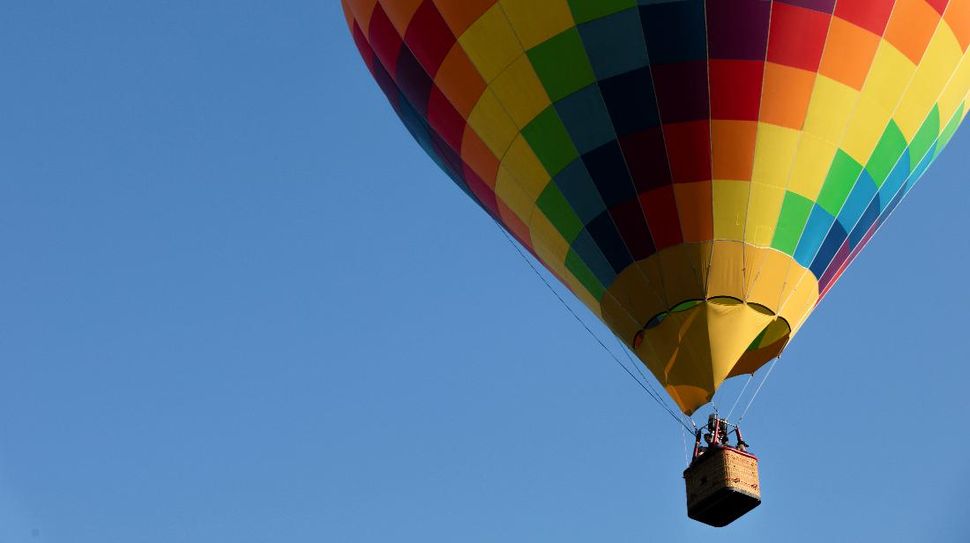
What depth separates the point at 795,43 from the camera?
42.2 ft

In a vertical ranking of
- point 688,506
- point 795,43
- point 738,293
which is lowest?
point 688,506

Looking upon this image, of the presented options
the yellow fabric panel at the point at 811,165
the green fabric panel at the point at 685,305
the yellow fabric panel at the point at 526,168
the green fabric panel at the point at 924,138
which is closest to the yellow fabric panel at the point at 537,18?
the yellow fabric panel at the point at 526,168

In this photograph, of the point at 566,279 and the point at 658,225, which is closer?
the point at 658,225

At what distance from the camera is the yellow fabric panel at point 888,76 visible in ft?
43.0

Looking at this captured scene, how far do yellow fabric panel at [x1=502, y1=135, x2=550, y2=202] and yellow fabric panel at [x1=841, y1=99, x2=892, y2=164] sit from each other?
2.48 metres

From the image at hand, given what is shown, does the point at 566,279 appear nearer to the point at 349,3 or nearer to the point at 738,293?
the point at 738,293

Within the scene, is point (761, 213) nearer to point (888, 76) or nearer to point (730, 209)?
point (730, 209)

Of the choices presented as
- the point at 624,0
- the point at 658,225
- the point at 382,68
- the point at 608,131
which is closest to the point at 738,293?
the point at 658,225

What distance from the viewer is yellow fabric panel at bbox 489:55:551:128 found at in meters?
13.3

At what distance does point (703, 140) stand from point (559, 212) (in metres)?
1.38

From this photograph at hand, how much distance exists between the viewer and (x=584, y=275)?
44.5ft

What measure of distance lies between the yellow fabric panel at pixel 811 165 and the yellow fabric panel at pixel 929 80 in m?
0.86

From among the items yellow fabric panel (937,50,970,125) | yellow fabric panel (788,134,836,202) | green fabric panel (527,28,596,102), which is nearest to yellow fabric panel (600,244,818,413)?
yellow fabric panel (788,134,836,202)

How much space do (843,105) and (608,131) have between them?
6.23ft
